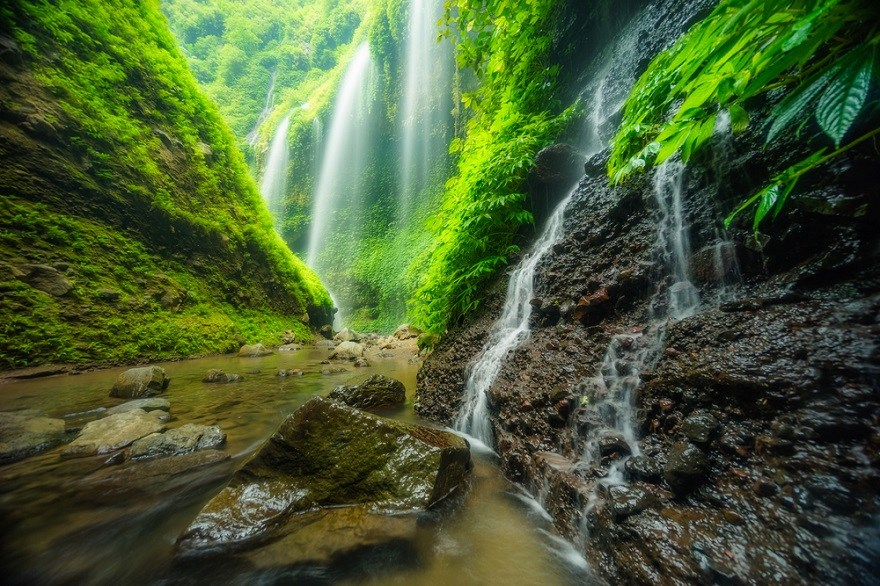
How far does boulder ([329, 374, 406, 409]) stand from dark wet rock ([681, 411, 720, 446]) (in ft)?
11.9

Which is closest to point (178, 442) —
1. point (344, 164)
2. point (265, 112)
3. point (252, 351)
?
point (252, 351)

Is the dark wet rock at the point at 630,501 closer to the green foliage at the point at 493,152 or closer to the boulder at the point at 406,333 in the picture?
the green foliage at the point at 493,152

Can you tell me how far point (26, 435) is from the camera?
113 inches

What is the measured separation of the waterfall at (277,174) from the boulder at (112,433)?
75.2ft

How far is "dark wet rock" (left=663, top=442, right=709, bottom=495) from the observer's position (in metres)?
1.38

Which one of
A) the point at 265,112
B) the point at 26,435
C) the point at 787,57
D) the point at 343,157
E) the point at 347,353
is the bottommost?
the point at 26,435

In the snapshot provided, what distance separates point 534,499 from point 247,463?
2067 mm

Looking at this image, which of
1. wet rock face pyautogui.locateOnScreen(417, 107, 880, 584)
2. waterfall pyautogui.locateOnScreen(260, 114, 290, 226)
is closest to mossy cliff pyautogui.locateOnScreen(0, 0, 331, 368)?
wet rock face pyautogui.locateOnScreen(417, 107, 880, 584)

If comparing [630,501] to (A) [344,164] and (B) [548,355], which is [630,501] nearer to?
(B) [548,355]

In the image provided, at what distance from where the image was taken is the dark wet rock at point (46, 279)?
5.72 m

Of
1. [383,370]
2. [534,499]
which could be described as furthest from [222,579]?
[383,370]

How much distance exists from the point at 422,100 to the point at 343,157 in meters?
7.44

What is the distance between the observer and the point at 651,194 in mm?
2559

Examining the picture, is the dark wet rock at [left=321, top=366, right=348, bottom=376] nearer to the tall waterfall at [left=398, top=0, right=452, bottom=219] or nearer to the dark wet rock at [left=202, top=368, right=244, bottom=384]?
the dark wet rock at [left=202, top=368, right=244, bottom=384]
